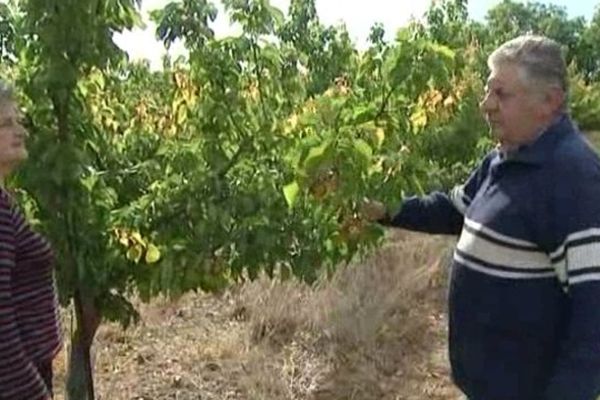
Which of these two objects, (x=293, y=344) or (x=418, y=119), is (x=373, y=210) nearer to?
(x=418, y=119)

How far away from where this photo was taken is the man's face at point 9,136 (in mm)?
3385

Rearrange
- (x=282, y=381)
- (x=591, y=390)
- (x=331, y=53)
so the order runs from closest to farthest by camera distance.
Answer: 1. (x=591, y=390)
2. (x=331, y=53)
3. (x=282, y=381)

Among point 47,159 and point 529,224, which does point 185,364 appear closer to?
point 47,159

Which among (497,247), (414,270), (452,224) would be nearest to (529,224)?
(497,247)

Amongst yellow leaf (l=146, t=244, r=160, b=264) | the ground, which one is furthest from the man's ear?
the ground

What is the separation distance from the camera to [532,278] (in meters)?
3.32

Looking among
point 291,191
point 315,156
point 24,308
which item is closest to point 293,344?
point 291,191

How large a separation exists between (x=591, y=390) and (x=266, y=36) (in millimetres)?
2035

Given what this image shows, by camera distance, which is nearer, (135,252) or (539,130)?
(539,130)

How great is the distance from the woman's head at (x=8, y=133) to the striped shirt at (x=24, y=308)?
0.14 metres

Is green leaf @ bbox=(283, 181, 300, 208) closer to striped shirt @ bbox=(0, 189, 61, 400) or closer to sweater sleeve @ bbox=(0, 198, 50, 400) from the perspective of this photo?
striped shirt @ bbox=(0, 189, 61, 400)

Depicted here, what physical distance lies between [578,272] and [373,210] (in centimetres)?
123

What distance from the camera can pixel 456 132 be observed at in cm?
852

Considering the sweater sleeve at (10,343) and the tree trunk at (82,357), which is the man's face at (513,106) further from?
the tree trunk at (82,357)
